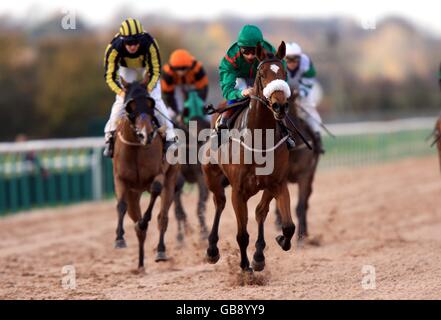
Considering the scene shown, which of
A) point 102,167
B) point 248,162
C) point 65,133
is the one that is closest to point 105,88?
point 65,133

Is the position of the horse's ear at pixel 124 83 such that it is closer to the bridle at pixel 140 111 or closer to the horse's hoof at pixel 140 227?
the bridle at pixel 140 111

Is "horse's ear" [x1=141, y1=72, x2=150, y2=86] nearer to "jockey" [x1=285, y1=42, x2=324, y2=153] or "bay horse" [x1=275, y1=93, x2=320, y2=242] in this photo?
"bay horse" [x1=275, y1=93, x2=320, y2=242]

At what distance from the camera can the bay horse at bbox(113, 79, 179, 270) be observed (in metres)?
8.27

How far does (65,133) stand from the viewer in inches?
1243

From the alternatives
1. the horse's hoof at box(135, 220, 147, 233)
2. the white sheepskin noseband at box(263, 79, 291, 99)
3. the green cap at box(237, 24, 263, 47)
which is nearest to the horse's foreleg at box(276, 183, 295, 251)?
the white sheepskin noseband at box(263, 79, 291, 99)

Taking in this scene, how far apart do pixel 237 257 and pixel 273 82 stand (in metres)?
2.31

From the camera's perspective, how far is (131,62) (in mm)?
8914

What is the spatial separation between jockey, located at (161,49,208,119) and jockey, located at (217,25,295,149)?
2948 millimetres

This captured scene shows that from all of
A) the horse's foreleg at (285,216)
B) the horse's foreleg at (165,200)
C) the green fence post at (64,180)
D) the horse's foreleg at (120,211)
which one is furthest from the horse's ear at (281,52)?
the green fence post at (64,180)

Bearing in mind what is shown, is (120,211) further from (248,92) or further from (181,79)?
(181,79)

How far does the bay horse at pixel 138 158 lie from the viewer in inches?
325

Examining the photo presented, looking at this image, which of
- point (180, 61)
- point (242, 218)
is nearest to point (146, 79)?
point (242, 218)

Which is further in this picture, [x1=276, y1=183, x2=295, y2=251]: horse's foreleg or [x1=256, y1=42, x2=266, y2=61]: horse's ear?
[x1=276, y1=183, x2=295, y2=251]: horse's foreleg
